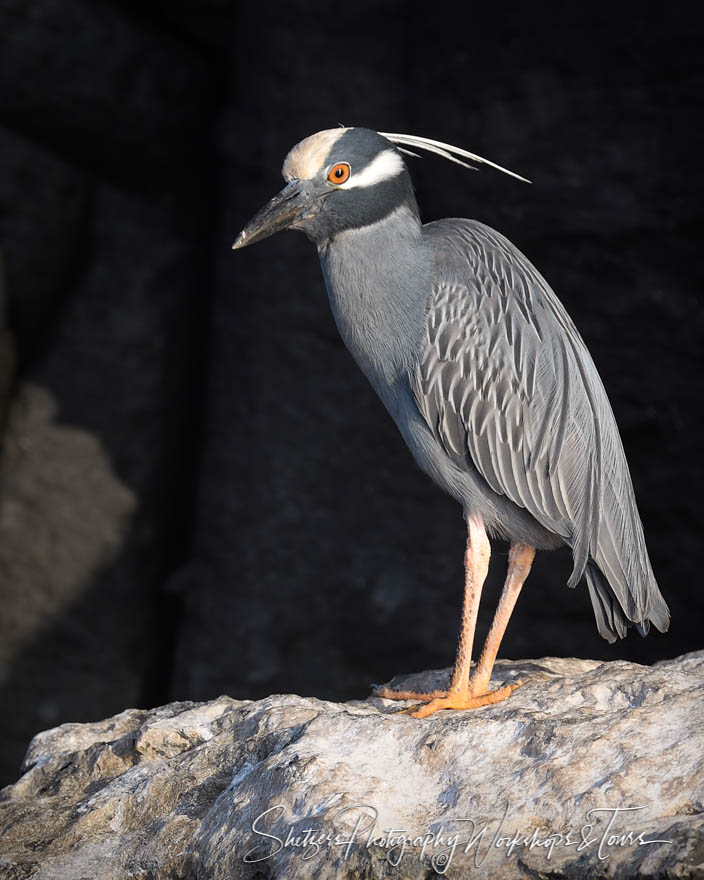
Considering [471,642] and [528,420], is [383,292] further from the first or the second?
[471,642]

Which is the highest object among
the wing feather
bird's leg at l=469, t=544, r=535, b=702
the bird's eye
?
the bird's eye

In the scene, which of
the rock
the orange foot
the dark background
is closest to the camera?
the rock

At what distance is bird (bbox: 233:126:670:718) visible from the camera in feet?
9.41

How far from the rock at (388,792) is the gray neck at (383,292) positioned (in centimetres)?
90

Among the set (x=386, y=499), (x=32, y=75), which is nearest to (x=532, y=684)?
(x=386, y=499)

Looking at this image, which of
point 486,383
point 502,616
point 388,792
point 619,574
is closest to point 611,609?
point 619,574

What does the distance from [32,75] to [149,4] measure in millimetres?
586

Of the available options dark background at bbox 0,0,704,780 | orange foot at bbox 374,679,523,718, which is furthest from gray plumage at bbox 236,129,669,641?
dark background at bbox 0,0,704,780

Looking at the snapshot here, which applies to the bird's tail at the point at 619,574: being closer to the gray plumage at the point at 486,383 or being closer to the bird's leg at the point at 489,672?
the gray plumage at the point at 486,383

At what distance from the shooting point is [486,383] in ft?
9.50

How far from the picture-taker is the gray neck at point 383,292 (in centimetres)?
292

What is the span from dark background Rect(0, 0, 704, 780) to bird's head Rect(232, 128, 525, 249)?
5.12 feet

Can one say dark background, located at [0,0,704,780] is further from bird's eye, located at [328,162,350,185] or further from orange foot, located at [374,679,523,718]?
orange foot, located at [374,679,523,718]

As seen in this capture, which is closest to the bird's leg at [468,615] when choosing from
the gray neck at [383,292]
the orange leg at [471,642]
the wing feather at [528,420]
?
the orange leg at [471,642]
